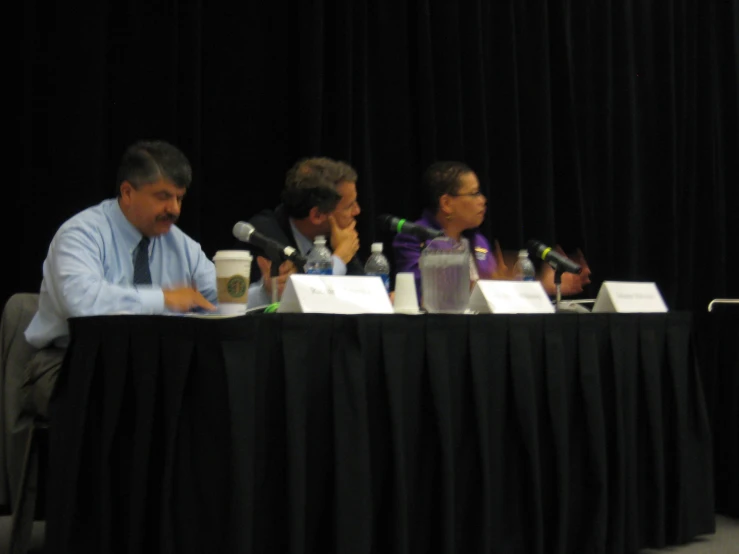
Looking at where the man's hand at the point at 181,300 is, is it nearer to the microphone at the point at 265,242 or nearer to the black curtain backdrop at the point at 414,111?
the microphone at the point at 265,242

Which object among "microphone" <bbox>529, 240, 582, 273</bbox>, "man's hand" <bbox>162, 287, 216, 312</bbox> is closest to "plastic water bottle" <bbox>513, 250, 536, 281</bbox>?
"microphone" <bbox>529, 240, 582, 273</bbox>

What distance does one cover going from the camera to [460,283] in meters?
1.86

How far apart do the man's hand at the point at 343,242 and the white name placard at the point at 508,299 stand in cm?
52

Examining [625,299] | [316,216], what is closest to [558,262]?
[625,299]

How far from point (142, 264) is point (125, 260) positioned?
0.18 ft

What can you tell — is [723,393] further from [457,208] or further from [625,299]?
[457,208]

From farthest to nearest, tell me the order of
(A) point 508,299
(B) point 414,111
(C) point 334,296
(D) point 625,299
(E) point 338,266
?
(B) point 414,111 → (E) point 338,266 → (D) point 625,299 → (A) point 508,299 → (C) point 334,296

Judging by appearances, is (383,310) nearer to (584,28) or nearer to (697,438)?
(697,438)

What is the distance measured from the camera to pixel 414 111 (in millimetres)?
3338

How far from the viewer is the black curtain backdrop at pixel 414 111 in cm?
254

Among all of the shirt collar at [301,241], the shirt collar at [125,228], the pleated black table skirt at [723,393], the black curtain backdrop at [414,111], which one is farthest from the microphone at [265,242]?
the pleated black table skirt at [723,393]

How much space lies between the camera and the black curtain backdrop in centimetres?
254

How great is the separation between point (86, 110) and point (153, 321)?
130 centimetres

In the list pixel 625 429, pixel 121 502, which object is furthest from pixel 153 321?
pixel 625 429
